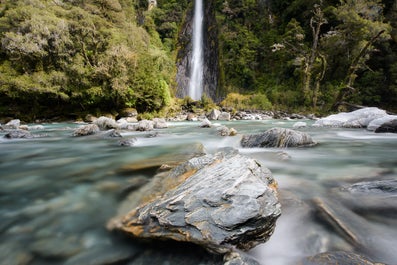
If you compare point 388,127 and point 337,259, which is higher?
point 388,127

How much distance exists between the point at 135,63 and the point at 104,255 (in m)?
16.8

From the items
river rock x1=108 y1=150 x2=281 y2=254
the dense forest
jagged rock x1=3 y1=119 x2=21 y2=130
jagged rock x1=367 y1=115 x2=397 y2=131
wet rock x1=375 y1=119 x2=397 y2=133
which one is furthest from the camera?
the dense forest

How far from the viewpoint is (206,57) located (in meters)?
30.8

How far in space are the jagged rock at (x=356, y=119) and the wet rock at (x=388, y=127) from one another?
1705 millimetres

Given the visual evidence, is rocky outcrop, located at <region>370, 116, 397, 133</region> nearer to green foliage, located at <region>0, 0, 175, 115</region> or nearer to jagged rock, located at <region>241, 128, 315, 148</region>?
jagged rock, located at <region>241, 128, 315, 148</region>

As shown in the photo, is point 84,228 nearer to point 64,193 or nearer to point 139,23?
point 64,193

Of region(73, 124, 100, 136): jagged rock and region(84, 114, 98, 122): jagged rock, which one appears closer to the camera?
region(73, 124, 100, 136): jagged rock

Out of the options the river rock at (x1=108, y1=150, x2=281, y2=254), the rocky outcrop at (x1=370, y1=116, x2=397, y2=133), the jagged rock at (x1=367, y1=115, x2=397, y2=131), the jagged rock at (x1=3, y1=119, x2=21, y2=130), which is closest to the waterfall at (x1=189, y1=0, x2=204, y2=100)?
the jagged rock at (x1=3, y1=119, x2=21, y2=130)

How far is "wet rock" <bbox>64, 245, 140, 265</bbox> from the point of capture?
156 centimetres

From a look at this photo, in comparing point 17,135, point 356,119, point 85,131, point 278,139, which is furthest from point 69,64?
point 356,119

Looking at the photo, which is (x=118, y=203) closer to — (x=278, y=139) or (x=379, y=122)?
(x=278, y=139)

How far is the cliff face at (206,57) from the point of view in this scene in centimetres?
3014

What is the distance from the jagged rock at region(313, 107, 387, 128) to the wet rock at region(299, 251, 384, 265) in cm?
961

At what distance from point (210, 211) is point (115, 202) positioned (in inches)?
50.5
